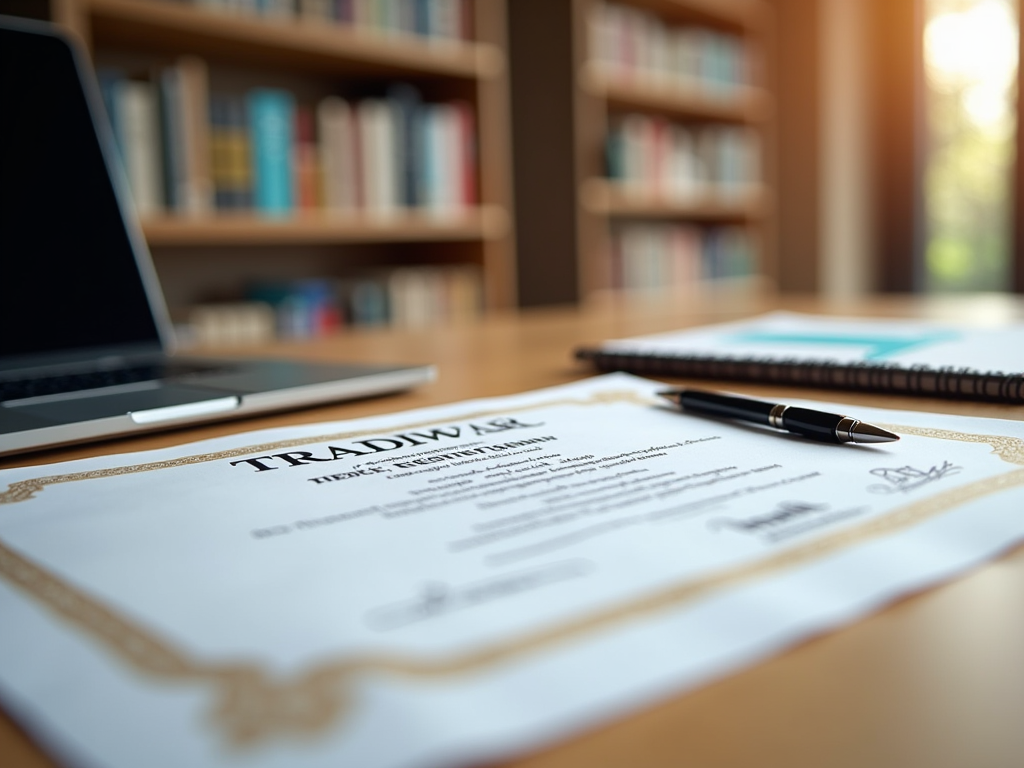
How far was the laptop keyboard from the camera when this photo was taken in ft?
2.00

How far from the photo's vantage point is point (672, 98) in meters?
3.39

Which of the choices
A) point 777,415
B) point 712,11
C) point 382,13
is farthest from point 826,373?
point 712,11

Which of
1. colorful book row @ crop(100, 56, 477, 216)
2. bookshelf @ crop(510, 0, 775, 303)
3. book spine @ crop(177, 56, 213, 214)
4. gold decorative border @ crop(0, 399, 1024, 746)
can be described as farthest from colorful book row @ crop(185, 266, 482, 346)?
gold decorative border @ crop(0, 399, 1024, 746)

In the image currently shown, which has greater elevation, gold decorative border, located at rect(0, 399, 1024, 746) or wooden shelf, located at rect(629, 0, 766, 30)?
wooden shelf, located at rect(629, 0, 766, 30)

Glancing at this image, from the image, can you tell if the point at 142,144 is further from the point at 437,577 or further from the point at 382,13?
the point at 437,577

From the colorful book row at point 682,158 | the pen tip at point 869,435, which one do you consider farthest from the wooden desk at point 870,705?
the colorful book row at point 682,158

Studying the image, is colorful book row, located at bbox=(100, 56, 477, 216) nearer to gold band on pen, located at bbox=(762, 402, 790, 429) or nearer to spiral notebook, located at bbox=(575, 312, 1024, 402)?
spiral notebook, located at bbox=(575, 312, 1024, 402)

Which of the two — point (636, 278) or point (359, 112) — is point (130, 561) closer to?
point (359, 112)

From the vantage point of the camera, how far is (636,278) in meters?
3.40

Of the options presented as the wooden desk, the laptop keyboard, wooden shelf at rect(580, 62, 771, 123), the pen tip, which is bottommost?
the wooden desk

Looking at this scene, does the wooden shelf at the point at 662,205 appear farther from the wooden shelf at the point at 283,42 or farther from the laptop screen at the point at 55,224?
the laptop screen at the point at 55,224

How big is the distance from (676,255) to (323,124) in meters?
1.73
